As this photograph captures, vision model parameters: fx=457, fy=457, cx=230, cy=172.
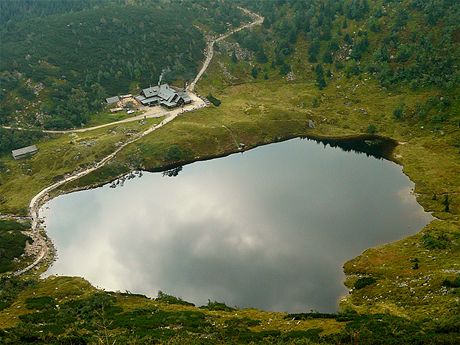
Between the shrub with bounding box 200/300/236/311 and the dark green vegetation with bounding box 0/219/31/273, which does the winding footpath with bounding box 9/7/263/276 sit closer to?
the dark green vegetation with bounding box 0/219/31/273

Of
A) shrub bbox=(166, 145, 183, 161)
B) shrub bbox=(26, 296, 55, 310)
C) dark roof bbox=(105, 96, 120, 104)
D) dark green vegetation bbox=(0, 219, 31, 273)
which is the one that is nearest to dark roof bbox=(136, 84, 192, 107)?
dark roof bbox=(105, 96, 120, 104)

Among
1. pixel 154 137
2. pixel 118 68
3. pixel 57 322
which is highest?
pixel 118 68

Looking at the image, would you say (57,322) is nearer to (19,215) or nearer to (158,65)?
(19,215)

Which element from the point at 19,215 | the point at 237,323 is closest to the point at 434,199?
the point at 237,323

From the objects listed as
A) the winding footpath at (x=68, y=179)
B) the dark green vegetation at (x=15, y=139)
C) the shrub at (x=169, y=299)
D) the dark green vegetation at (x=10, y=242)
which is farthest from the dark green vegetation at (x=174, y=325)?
the dark green vegetation at (x=15, y=139)

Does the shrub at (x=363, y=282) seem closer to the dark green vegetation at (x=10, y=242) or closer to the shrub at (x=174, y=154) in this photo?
the dark green vegetation at (x=10, y=242)

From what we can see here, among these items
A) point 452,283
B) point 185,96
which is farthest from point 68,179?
point 452,283

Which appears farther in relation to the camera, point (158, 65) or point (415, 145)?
point (158, 65)
